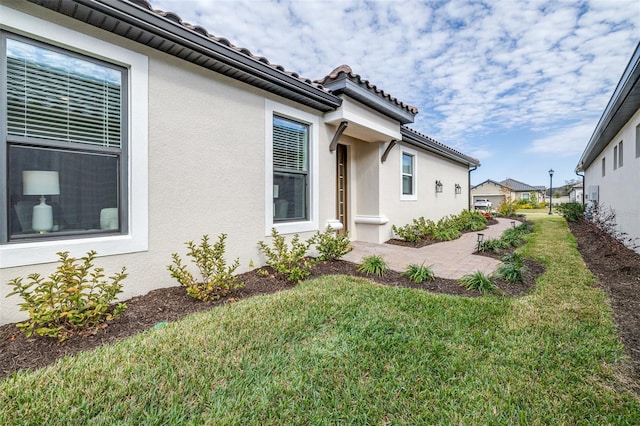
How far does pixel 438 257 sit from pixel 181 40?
264 inches

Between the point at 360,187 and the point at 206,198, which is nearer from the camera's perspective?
the point at 206,198

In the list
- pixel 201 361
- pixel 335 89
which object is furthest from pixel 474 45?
pixel 201 361

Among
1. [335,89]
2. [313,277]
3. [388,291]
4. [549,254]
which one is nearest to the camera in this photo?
[388,291]

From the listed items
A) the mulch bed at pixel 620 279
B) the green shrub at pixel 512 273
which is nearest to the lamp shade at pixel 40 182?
A: the mulch bed at pixel 620 279

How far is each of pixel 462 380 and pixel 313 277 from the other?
9.90 ft

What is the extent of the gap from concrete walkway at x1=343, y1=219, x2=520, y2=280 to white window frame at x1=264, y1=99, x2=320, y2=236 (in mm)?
1340

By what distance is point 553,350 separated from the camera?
106 inches

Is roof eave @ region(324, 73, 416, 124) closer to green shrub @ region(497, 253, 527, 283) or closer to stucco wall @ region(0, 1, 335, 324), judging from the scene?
stucco wall @ region(0, 1, 335, 324)

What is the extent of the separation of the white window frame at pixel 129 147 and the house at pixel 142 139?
0.04 feet

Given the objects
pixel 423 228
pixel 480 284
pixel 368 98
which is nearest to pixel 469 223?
pixel 423 228

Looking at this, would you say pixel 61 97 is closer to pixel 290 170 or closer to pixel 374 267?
pixel 290 170

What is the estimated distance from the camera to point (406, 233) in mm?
8828

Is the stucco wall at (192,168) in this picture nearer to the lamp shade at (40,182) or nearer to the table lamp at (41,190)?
the table lamp at (41,190)

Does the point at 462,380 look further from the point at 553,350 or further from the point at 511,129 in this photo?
the point at 511,129
